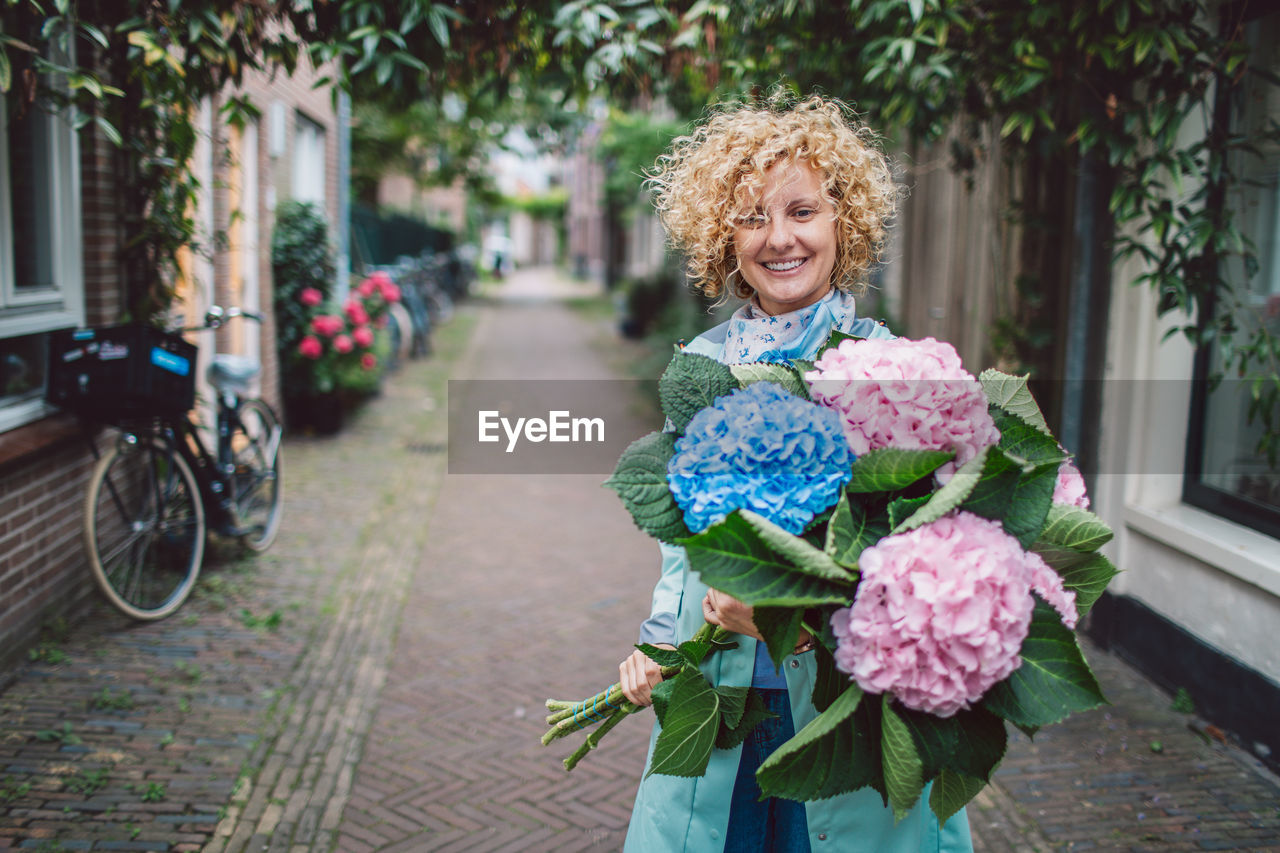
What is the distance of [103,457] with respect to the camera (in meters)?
4.68

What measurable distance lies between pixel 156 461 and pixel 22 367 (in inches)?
26.9

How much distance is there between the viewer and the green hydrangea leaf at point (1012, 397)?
1535 mm

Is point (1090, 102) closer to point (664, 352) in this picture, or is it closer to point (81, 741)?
point (81, 741)

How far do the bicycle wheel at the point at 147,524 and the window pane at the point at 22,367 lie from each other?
1.35ft

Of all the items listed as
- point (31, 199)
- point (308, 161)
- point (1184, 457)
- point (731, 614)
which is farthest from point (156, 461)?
point (308, 161)

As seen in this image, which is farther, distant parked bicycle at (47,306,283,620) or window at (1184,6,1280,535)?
distant parked bicycle at (47,306,283,620)

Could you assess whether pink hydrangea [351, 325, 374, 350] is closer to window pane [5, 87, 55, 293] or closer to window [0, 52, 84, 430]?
window [0, 52, 84, 430]

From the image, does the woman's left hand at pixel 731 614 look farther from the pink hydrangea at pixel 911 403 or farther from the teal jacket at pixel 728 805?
the pink hydrangea at pixel 911 403

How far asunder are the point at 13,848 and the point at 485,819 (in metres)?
1.33

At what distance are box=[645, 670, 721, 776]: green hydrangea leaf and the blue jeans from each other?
0.18 meters

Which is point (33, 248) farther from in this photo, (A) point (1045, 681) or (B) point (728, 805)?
(A) point (1045, 681)

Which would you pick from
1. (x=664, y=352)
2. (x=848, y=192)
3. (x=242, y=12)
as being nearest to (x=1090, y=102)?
(x=848, y=192)

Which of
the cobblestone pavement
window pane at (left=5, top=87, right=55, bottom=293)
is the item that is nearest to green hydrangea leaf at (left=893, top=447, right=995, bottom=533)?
the cobblestone pavement

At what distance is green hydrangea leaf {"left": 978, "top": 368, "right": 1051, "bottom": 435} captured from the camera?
1.54 m
